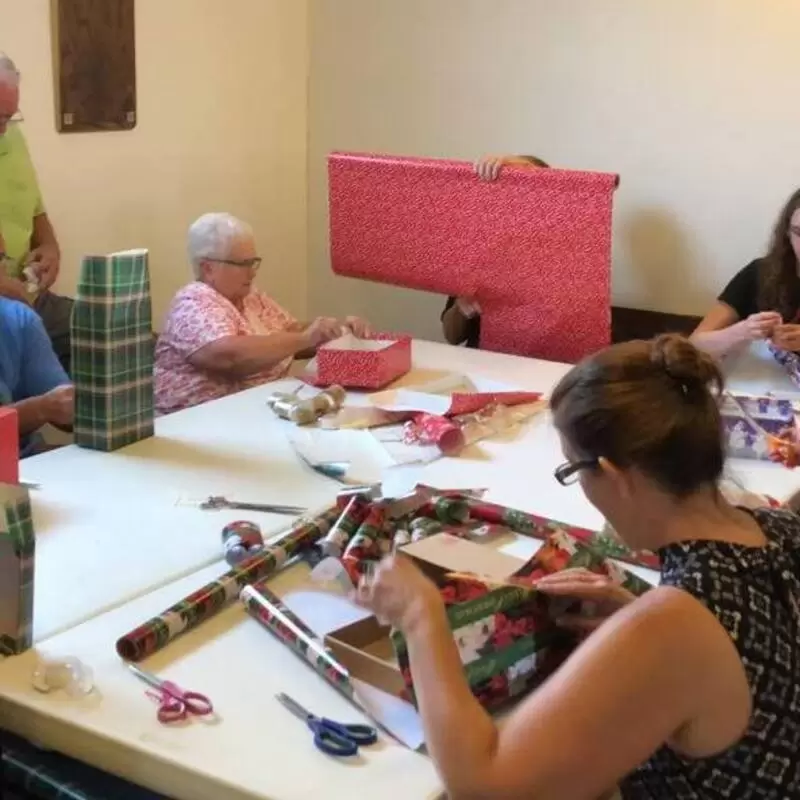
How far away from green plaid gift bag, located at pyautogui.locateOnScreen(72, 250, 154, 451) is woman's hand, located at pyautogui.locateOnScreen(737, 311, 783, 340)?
4.88 feet

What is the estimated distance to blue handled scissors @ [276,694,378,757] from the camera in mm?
1204

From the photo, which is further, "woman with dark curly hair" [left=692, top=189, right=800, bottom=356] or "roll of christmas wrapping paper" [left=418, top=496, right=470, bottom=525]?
"woman with dark curly hair" [left=692, top=189, right=800, bottom=356]

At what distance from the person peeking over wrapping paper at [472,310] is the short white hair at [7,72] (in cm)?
121

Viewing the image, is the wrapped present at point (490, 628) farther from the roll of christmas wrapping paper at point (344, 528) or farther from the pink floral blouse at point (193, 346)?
the pink floral blouse at point (193, 346)

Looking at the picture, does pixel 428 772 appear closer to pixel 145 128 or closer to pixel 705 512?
pixel 705 512

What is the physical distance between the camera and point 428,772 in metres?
1.18

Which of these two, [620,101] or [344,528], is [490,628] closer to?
[344,528]

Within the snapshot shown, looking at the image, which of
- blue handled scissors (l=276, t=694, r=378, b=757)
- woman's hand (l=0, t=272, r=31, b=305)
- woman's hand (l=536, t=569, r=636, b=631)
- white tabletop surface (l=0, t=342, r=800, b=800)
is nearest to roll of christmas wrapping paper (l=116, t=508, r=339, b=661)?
white tabletop surface (l=0, t=342, r=800, b=800)

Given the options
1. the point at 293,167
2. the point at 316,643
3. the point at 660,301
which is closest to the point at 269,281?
the point at 293,167

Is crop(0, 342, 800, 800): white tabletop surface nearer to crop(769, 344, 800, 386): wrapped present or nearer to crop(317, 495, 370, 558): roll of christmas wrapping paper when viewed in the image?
crop(317, 495, 370, 558): roll of christmas wrapping paper

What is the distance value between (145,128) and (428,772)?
294 centimetres

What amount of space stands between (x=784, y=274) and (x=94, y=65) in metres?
2.07

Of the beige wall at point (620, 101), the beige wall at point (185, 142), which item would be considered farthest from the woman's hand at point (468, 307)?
the beige wall at point (185, 142)

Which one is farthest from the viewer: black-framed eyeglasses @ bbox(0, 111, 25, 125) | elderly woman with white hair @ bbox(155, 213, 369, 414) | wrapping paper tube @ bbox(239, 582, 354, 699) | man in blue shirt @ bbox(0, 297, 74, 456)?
black-framed eyeglasses @ bbox(0, 111, 25, 125)
